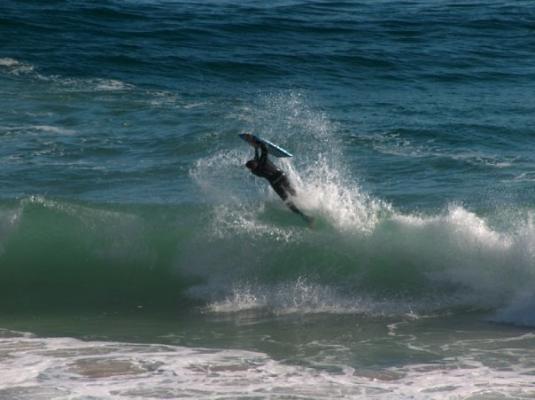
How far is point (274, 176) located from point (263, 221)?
1320 millimetres

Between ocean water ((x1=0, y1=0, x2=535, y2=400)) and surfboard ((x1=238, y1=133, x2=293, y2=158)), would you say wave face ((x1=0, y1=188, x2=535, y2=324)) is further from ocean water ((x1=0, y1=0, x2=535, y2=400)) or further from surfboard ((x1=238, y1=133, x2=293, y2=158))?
surfboard ((x1=238, y1=133, x2=293, y2=158))

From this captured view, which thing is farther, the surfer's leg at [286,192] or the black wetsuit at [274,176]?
the surfer's leg at [286,192]

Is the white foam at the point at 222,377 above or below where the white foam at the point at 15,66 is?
below

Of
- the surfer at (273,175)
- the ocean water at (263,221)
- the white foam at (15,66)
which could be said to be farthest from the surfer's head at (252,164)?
the white foam at (15,66)

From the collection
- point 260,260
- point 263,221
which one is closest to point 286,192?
point 263,221

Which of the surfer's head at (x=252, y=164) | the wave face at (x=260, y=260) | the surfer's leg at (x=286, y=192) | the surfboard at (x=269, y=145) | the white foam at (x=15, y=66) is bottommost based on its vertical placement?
the wave face at (x=260, y=260)

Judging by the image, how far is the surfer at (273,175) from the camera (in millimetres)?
14156

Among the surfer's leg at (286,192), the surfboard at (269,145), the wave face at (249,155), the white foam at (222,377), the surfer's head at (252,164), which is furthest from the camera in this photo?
the surfer's leg at (286,192)

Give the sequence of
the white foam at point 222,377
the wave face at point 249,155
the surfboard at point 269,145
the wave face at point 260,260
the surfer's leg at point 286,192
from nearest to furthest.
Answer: the white foam at point 222,377
the surfboard at point 269,145
the wave face at point 260,260
the wave face at point 249,155
the surfer's leg at point 286,192

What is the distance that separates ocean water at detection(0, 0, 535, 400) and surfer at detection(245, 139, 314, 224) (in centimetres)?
17

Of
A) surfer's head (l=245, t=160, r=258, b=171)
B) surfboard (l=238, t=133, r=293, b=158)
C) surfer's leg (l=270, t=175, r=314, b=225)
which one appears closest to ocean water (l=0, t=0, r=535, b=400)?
surfer's leg (l=270, t=175, r=314, b=225)

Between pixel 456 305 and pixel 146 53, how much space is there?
44.2 feet

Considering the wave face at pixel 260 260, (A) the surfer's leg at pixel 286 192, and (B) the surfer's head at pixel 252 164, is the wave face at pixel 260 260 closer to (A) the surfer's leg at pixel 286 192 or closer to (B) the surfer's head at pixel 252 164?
(A) the surfer's leg at pixel 286 192

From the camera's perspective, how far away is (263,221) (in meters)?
15.8
